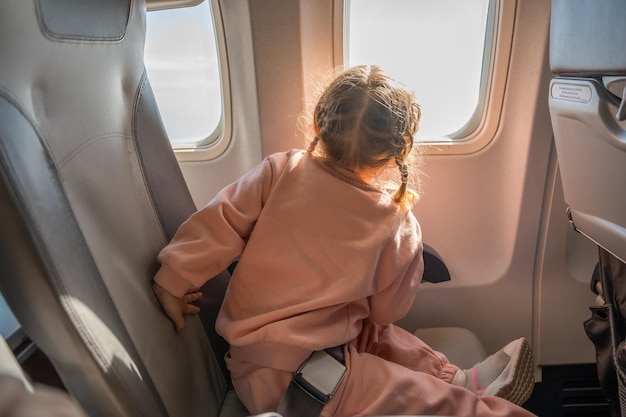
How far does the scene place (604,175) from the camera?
3.32ft

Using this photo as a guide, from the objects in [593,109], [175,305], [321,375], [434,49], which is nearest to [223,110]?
[434,49]

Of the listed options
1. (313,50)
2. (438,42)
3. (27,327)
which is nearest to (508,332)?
(438,42)

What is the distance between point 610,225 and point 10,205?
3.46ft

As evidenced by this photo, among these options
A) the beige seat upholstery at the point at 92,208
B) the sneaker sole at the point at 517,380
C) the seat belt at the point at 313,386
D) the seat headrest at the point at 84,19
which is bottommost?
the sneaker sole at the point at 517,380

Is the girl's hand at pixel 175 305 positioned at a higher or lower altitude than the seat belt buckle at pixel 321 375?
higher

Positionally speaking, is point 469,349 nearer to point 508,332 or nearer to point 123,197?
point 508,332

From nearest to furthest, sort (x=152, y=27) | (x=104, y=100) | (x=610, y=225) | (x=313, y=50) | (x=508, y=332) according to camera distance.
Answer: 1. (x=104, y=100)
2. (x=610, y=225)
3. (x=313, y=50)
4. (x=152, y=27)
5. (x=508, y=332)

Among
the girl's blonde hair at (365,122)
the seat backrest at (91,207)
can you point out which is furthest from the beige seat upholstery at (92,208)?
the girl's blonde hair at (365,122)

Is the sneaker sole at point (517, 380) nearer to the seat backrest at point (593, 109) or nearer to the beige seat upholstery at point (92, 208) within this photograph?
the seat backrest at point (593, 109)

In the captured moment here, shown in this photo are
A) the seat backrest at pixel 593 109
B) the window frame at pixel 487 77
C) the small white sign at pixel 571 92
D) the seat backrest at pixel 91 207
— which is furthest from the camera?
the window frame at pixel 487 77

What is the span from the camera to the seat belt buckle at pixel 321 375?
1.03m

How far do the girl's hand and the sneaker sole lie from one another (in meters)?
0.66

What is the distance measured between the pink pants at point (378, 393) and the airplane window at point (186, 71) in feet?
2.85

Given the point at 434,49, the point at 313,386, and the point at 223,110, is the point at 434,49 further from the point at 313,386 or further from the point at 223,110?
the point at 313,386
